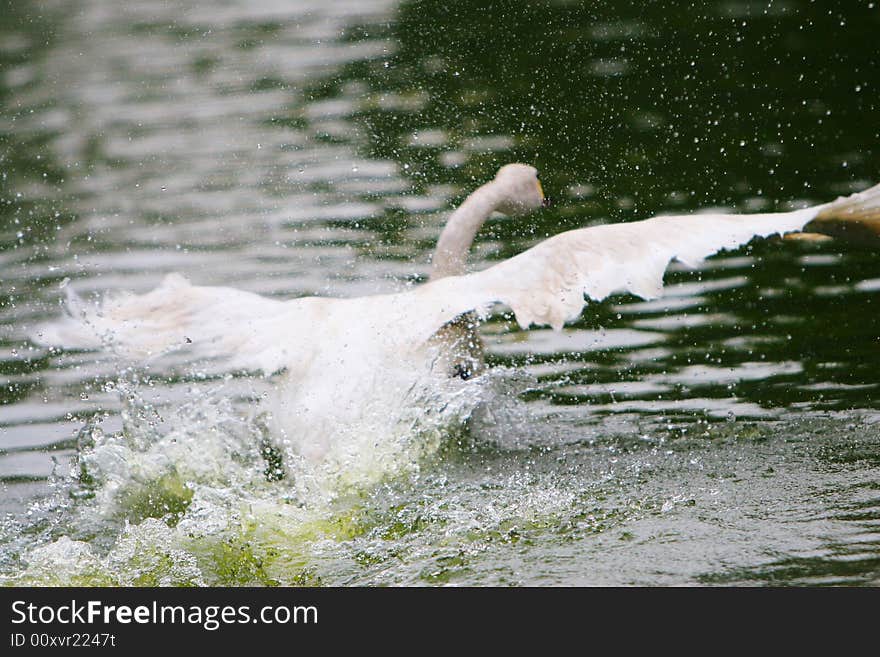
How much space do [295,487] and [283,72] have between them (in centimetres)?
A: 1007

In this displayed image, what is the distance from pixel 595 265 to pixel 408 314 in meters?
0.96

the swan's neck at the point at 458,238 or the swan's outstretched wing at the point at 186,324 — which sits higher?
the swan's neck at the point at 458,238

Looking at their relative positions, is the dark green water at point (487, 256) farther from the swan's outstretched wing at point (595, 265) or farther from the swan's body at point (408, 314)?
the swan's outstretched wing at point (595, 265)

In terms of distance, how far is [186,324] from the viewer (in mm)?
7867

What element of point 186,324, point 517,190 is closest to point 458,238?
point 517,190

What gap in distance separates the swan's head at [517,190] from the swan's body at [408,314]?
1.32 metres

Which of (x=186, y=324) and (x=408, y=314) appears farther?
(x=186, y=324)

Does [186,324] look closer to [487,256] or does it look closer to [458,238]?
[458,238]

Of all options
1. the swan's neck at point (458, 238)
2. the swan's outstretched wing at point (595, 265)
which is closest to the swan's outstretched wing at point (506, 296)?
the swan's outstretched wing at point (595, 265)

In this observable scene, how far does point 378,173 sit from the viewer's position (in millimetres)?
11789

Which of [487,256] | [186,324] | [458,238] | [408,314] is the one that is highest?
[487,256]

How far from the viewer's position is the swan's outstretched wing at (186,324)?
24.6 feet

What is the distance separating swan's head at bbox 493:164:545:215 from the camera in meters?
8.61
